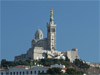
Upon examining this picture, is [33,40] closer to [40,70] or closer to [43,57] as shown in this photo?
[43,57]

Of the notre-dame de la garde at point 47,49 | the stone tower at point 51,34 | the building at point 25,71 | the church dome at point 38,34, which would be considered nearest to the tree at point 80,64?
the notre-dame de la garde at point 47,49

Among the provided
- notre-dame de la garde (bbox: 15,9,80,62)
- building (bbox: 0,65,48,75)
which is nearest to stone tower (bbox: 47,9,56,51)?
A: notre-dame de la garde (bbox: 15,9,80,62)

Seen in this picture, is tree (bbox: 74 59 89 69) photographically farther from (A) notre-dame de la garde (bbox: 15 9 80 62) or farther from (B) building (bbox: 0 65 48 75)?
(B) building (bbox: 0 65 48 75)

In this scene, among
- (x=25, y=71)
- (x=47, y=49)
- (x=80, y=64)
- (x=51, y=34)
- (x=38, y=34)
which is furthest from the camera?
(x=38, y=34)

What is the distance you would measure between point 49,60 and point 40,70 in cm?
4053

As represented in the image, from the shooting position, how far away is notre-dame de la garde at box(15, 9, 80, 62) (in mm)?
160125

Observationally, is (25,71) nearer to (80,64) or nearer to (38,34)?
(80,64)

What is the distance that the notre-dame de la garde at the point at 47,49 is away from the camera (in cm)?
16012

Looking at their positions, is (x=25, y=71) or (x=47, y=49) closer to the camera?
(x=25, y=71)

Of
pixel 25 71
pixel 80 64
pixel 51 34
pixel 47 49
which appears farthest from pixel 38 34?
pixel 25 71

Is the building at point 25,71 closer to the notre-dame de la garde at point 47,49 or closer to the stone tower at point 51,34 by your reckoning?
the notre-dame de la garde at point 47,49

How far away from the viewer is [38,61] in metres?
149

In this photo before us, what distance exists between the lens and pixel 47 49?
167 meters

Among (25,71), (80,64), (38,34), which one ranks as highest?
(38,34)
